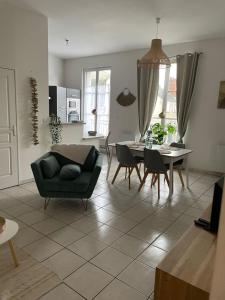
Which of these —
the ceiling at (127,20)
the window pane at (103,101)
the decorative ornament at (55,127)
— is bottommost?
the decorative ornament at (55,127)

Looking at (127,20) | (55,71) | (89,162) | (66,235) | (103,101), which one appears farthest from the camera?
(55,71)

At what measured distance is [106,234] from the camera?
8.36 ft

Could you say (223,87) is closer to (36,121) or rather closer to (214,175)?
(214,175)

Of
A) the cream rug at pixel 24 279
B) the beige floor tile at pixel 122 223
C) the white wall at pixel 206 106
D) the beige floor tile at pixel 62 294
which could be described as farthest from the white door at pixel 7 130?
the white wall at pixel 206 106

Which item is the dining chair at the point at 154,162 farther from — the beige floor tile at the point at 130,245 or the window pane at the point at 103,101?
the window pane at the point at 103,101

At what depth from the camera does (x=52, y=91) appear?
6.22 meters

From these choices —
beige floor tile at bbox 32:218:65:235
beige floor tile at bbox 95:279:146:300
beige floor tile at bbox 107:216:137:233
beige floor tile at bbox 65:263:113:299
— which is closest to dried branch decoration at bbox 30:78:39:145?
beige floor tile at bbox 32:218:65:235

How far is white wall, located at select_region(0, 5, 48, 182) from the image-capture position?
3543 millimetres

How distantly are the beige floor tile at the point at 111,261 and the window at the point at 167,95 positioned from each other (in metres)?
4.05

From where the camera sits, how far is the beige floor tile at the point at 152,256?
2.12m

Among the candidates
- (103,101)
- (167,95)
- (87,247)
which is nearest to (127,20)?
(167,95)

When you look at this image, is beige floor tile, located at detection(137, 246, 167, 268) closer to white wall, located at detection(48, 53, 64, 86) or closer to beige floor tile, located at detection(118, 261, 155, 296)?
beige floor tile, located at detection(118, 261, 155, 296)

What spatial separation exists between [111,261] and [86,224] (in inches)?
28.4

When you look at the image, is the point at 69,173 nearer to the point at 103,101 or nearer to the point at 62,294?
the point at 62,294
